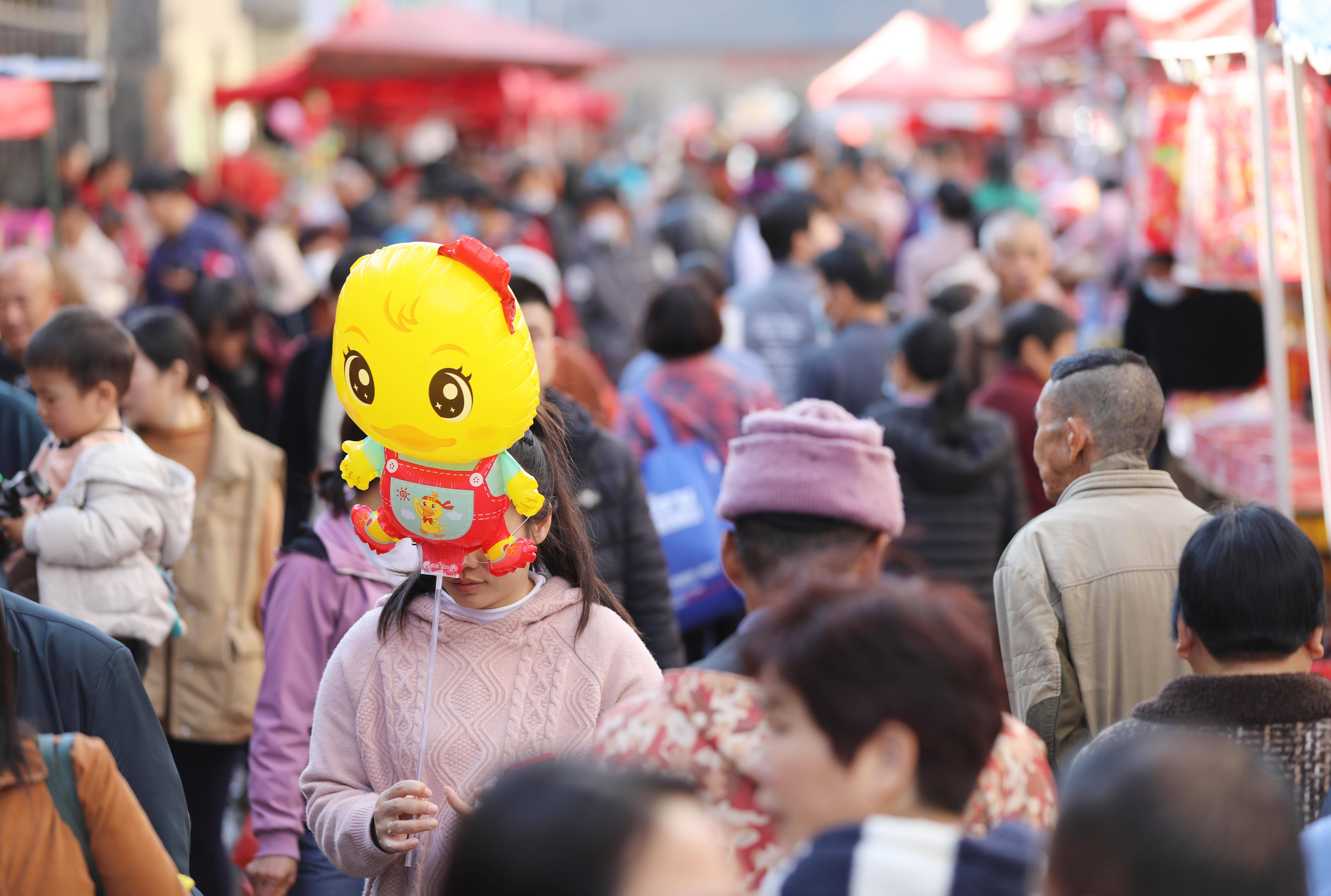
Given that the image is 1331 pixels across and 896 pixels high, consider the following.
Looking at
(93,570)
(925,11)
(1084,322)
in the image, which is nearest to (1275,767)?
(93,570)

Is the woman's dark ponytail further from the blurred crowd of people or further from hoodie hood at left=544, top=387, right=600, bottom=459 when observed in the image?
hoodie hood at left=544, top=387, right=600, bottom=459

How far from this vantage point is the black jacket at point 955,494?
4625mm

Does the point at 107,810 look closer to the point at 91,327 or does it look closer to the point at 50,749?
the point at 50,749

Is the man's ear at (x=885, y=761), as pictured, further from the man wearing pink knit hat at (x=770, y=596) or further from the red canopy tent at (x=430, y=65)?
the red canopy tent at (x=430, y=65)

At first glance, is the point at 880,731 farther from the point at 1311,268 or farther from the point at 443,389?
the point at 1311,268

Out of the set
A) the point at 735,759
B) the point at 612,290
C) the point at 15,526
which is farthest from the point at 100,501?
the point at 612,290

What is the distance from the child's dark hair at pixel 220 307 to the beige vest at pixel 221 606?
62.2 inches

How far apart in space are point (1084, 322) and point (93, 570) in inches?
297

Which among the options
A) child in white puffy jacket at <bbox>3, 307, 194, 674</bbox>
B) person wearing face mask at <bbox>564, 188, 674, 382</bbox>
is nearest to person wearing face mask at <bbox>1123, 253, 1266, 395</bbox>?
person wearing face mask at <bbox>564, 188, 674, 382</bbox>

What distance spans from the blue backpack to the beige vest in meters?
1.21

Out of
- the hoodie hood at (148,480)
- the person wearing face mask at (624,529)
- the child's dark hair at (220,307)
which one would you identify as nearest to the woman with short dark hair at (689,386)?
the person wearing face mask at (624,529)

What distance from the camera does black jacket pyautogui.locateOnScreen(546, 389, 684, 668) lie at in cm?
376

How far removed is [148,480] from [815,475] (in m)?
2.08

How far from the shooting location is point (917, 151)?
20.0m
